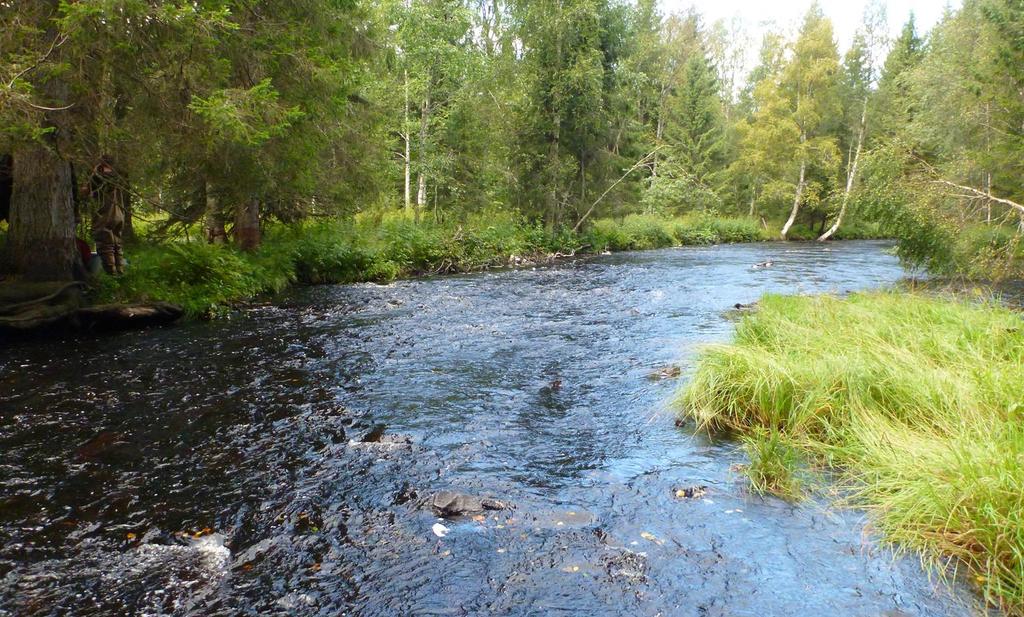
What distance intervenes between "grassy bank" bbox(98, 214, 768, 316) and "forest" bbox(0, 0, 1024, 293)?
15 centimetres

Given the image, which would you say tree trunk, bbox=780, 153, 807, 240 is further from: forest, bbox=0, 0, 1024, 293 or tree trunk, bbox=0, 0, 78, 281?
tree trunk, bbox=0, 0, 78, 281

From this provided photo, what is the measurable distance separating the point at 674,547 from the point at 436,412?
3.39 meters

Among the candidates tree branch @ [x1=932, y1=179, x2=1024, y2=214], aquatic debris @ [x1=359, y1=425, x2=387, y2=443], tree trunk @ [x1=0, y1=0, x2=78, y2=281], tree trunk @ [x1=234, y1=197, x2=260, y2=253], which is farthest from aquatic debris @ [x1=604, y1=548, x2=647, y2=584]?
tree trunk @ [x1=234, y1=197, x2=260, y2=253]

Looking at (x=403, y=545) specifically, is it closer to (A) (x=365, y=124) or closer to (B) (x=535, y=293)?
(B) (x=535, y=293)

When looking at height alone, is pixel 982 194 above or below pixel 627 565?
above

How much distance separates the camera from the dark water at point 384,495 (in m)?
3.68

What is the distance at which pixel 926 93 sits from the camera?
1147 inches

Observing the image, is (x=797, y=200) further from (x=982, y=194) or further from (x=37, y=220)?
(x=37, y=220)

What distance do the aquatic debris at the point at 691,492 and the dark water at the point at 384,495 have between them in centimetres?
10

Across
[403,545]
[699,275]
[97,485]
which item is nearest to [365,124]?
[699,275]

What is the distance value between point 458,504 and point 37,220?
9.81 meters

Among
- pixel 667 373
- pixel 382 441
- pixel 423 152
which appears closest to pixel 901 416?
pixel 667 373

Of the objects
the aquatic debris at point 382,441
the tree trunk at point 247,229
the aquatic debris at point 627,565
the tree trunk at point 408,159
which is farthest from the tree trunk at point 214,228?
the aquatic debris at point 627,565

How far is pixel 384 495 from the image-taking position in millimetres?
4926
